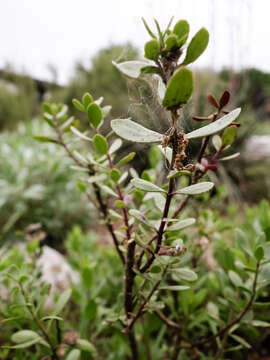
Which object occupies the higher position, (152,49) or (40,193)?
(152,49)

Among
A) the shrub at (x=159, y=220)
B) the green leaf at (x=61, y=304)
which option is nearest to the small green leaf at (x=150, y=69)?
the shrub at (x=159, y=220)

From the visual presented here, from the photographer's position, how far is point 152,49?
273mm

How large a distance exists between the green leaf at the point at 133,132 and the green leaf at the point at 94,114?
0.10 m

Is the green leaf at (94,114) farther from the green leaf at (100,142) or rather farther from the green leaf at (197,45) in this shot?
the green leaf at (197,45)

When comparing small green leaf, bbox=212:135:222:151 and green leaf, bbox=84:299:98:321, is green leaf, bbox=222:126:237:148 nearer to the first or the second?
small green leaf, bbox=212:135:222:151

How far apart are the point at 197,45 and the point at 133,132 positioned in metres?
0.11

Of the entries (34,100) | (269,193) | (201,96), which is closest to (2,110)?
(34,100)

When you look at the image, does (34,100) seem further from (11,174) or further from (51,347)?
(51,347)

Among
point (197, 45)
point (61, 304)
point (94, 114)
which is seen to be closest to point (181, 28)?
point (197, 45)

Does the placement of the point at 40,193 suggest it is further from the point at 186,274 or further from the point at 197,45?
the point at 197,45

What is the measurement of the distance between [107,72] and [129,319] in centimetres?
525

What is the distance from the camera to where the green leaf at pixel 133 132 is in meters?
0.29

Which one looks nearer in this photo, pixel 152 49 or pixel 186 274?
pixel 152 49

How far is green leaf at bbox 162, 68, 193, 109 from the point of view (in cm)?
23
